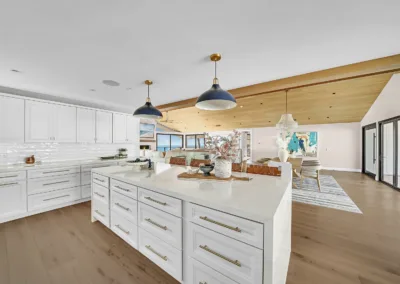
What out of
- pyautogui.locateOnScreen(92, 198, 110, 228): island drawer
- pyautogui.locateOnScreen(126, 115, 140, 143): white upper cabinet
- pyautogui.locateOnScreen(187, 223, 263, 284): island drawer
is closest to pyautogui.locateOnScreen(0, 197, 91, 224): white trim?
pyautogui.locateOnScreen(92, 198, 110, 228): island drawer

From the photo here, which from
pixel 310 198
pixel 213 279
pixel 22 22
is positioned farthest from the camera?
pixel 310 198

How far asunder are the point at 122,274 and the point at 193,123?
27.2 feet

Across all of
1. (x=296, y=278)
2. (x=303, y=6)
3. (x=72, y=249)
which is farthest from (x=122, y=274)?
(x=303, y=6)

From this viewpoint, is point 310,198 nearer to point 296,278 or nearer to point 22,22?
point 296,278

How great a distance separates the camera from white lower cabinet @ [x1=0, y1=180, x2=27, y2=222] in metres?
2.58

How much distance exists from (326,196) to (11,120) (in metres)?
6.69

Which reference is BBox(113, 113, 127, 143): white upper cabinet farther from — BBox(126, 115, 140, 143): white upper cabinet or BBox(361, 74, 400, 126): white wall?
BBox(361, 74, 400, 126): white wall

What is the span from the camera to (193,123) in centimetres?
952

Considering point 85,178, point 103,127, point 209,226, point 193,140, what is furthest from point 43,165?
point 193,140

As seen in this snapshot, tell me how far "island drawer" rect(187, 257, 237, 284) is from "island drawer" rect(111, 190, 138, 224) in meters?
0.79

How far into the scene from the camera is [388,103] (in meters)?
4.55

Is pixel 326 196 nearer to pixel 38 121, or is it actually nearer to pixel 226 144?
pixel 226 144

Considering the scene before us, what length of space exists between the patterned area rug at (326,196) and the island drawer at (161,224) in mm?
3341

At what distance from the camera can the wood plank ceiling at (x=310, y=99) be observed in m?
2.54
